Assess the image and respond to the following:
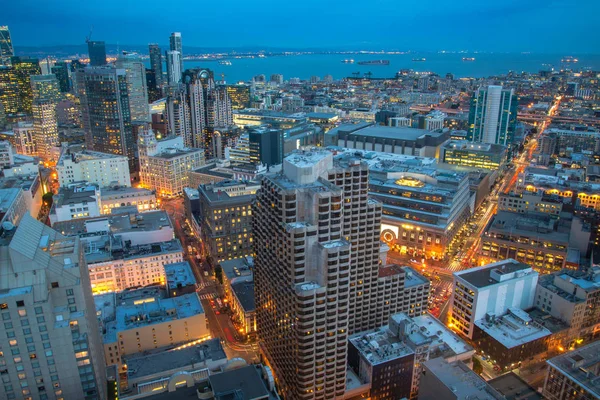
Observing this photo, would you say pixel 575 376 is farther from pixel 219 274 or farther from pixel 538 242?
pixel 219 274

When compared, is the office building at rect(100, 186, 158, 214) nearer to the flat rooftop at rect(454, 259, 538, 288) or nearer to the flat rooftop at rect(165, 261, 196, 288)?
the flat rooftop at rect(165, 261, 196, 288)

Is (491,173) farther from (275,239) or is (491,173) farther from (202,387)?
(202,387)

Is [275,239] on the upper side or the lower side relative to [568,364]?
upper

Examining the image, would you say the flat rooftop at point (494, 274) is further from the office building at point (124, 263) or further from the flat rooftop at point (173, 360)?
the office building at point (124, 263)

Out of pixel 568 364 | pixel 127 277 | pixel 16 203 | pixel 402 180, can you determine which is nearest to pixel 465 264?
pixel 402 180

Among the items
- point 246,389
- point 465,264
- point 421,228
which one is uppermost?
point 246,389

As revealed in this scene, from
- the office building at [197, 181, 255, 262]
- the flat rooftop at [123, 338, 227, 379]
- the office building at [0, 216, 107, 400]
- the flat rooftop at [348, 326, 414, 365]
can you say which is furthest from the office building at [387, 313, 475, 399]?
the office building at [197, 181, 255, 262]

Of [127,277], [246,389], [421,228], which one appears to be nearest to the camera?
[246,389]

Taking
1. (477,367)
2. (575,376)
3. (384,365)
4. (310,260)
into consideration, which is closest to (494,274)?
(477,367)
